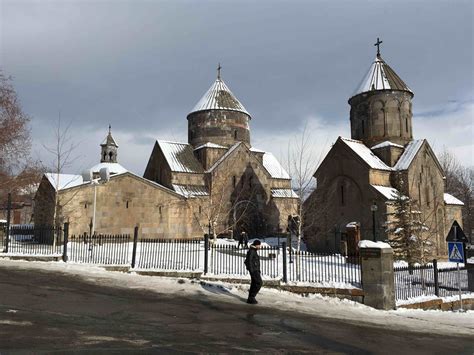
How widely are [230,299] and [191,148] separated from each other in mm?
29133

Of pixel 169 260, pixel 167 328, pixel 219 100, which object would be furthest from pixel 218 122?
pixel 167 328

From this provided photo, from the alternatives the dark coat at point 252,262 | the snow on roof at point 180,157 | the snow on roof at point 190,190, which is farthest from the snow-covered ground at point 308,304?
the snow on roof at point 180,157

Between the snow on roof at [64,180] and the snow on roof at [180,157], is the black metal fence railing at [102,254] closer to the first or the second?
the snow on roof at [64,180]

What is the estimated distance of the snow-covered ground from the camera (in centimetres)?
988

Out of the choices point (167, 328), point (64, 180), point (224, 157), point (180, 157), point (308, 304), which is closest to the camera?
point (167, 328)

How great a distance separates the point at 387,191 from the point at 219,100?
19.2 metres

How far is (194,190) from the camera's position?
35062 mm

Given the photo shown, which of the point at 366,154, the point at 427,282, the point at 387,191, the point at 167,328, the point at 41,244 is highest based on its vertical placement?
the point at 366,154

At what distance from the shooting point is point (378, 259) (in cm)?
1189

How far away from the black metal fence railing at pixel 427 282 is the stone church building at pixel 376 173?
8.78m

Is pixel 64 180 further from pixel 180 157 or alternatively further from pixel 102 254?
pixel 102 254

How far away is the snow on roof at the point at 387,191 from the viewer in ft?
90.3

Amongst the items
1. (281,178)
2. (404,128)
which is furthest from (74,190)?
(404,128)

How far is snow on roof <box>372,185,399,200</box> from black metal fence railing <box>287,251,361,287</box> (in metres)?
12.9
